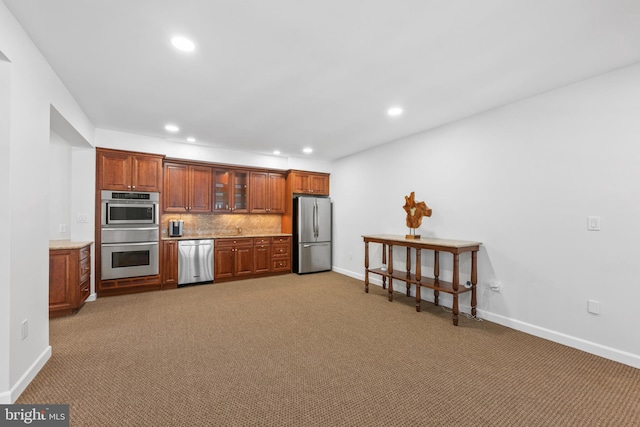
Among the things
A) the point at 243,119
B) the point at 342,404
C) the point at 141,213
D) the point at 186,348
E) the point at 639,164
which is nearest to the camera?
the point at 342,404

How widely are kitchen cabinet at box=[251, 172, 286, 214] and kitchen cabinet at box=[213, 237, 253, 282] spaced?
0.82 meters

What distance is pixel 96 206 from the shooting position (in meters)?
4.31

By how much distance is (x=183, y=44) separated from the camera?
2207mm

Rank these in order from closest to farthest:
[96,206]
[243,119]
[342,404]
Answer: [342,404], [243,119], [96,206]

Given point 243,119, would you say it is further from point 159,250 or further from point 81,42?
point 159,250

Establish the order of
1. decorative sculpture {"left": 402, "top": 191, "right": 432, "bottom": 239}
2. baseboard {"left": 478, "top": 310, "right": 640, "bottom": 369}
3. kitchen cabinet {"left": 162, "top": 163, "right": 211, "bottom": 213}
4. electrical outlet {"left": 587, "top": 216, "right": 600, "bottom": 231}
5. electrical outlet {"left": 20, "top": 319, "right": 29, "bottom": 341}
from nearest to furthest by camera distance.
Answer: electrical outlet {"left": 20, "top": 319, "right": 29, "bottom": 341}
baseboard {"left": 478, "top": 310, "right": 640, "bottom": 369}
electrical outlet {"left": 587, "top": 216, "right": 600, "bottom": 231}
decorative sculpture {"left": 402, "top": 191, "right": 432, "bottom": 239}
kitchen cabinet {"left": 162, "top": 163, "right": 211, "bottom": 213}

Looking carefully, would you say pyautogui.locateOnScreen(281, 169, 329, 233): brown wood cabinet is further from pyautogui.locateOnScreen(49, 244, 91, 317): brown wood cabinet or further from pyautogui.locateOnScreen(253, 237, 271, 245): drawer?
pyautogui.locateOnScreen(49, 244, 91, 317): brown wood cabinet

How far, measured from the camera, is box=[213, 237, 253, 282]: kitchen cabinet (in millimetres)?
5309

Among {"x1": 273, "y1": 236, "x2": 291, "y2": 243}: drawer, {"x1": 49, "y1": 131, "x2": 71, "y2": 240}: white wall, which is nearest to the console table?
{"x1": 273, "y1": 236, "x2": 291, "y2": 243}: drawer

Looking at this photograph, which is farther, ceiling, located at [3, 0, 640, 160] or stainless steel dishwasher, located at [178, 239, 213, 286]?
stainless steel dishwasher, located at [178, 239, 213, 286]

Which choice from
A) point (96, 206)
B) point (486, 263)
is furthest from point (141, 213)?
point (486, 263)

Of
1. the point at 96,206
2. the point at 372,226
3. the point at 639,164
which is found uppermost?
the point at 639,164

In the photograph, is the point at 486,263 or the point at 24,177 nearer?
the point at 24,177

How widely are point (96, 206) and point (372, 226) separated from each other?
4.59 metres
